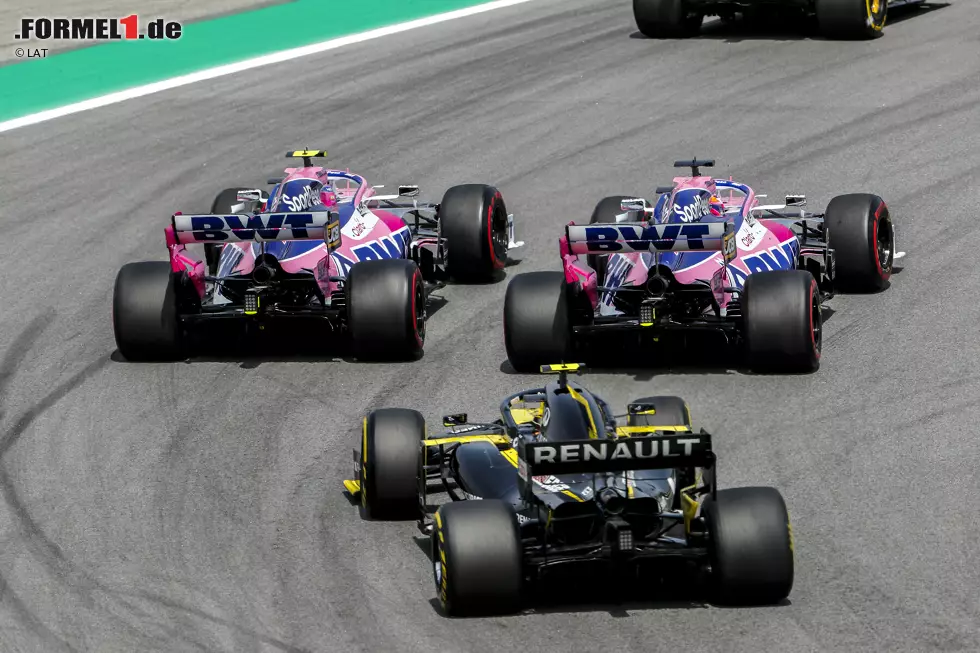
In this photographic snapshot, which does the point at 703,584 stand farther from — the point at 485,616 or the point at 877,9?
the point at 877,9

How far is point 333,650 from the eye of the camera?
1216cm

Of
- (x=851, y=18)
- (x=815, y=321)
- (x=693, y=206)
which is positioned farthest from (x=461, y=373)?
(x=851, y=18)

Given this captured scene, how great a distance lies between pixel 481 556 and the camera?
12.0 metres

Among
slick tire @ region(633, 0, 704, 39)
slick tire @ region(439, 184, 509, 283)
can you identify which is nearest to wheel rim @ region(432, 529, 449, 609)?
slick tire @ region(439, 184, 509, 283)

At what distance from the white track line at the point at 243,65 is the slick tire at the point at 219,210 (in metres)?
9.75

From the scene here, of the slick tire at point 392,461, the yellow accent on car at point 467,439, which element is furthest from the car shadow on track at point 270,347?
the slick tire at point 392,461

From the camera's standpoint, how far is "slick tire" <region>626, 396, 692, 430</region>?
47.6ft

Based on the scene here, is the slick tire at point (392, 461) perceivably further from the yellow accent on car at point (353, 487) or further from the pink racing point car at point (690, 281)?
the pink racing point car at point (690, 281)

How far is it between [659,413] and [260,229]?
6.20 meters

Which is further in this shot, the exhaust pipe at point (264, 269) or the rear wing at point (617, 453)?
the exhaust pipe at point (264, 269)

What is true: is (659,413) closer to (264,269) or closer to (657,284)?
(657,284)

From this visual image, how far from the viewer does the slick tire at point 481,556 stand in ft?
39.2

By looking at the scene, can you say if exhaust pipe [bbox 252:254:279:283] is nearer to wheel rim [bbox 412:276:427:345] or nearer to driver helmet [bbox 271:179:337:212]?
driver helmet [bbox 271:179:337:212]

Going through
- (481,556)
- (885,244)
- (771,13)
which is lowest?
(771,13)
